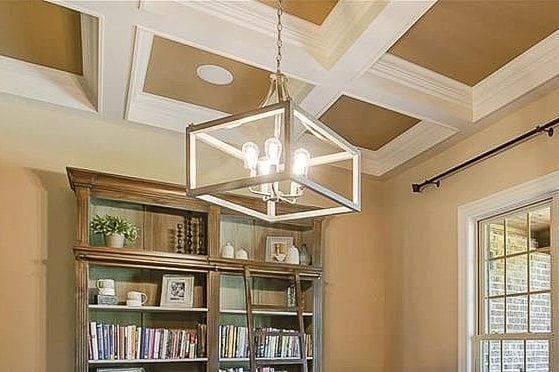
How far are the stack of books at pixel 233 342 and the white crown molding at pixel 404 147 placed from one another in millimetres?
1827

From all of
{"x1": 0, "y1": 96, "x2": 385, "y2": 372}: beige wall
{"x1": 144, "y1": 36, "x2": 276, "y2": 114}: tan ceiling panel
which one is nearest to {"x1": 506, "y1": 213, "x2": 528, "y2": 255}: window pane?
{"x1": 144, "y1": 36, "x2": 276, "y2": 114}: tan ceiling panel

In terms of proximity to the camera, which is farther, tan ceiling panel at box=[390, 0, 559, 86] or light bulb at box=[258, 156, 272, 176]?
tan ceiling panel at box=[390, 0, 559, 86]

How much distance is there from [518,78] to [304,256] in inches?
83.8

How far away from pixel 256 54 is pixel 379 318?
291 centimetres

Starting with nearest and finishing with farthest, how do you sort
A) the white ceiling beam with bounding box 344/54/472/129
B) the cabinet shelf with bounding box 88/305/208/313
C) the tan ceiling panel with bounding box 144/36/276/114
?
1. the tan ceiling panel with bounding box 144/36/276/114
2. the white ceiling beam with bounding box 344/54/472/129
3. the cabinet shelf with bounding box 88/305/208/313

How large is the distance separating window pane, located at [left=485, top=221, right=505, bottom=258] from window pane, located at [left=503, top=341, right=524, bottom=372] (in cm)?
61

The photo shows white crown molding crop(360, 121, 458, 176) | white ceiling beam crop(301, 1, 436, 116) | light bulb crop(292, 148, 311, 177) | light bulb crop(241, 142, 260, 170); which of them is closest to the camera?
light bulb crop(292, 148, 311, 177)

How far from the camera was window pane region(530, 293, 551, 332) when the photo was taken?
381 cm

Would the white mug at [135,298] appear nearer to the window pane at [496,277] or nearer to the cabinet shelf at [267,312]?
the cabinet shelf at [267,312]

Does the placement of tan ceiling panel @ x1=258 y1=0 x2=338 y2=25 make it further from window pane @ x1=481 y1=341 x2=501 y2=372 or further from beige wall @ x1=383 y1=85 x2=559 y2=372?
window pane @ x1=481 y1=341 x2=501 y2=372

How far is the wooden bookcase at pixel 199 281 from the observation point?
160 inches

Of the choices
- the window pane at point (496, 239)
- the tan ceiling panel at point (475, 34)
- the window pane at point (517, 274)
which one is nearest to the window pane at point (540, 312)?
the window pane at point (517, 274)

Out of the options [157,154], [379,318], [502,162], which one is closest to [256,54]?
[157,154]

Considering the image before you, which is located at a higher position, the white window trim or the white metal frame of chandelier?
the white metal frame of chandelier
